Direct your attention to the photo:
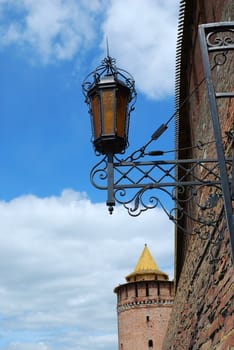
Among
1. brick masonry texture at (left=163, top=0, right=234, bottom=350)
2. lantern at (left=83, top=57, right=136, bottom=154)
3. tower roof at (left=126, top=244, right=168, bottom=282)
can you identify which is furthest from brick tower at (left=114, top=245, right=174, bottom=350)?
lantern at (left=83, top=57, right=136, bottom=154)

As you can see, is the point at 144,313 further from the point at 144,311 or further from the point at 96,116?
the point at 96,116

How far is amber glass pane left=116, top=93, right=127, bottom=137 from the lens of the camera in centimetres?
360

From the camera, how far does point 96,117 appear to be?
3633 mm

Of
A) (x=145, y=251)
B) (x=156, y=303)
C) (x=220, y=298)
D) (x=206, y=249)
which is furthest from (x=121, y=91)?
(x=145, y=251)

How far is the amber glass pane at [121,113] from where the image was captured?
3.60 m

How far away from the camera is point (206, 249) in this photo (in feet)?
18.1

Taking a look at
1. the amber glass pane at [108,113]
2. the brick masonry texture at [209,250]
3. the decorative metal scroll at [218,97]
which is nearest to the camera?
the decorative metal scroll at [218,97]

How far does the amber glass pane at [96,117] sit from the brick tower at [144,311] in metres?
28.9

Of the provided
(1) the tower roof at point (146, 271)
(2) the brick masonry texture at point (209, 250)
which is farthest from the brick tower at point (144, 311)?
(2) the brick masonry texture at point (209, 250)

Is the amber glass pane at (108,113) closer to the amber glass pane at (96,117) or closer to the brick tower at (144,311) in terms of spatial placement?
the amber glass pane at (96,117)

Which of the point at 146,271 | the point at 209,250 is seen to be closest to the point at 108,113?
the point at 209,250

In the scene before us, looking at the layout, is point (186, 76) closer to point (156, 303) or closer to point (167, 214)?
point (167, 214)

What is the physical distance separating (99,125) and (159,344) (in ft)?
99.0

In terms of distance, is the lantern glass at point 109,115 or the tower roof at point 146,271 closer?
the lantern glass at point 109,115
